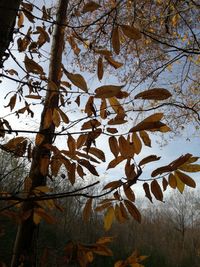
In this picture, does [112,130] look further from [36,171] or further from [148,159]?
[36,171]

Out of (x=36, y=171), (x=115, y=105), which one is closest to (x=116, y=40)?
(x=115, y=105)

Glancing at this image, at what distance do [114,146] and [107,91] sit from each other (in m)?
0.17

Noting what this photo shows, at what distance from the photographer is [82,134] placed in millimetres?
848

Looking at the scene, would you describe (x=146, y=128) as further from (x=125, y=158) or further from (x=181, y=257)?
(x=181, y=257)

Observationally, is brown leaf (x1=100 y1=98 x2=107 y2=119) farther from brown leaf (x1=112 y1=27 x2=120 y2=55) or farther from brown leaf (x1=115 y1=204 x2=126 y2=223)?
brown leaf (x1=115 y1=204 x2=126 y2=223)

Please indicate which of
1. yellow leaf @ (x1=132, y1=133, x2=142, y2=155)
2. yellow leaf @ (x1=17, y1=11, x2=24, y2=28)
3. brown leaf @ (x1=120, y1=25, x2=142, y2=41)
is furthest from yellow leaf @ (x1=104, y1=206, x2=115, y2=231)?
yellow leaf @ (x1=17, y1=11, x2=24, y2=28)

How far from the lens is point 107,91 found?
26.5 inches

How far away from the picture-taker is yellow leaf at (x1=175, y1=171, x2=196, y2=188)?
0.74m

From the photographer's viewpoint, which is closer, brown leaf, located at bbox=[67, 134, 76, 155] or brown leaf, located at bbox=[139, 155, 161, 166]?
brown leaf, located at bbox=[139, 155, 161, 166]

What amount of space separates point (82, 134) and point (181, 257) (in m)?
16.9

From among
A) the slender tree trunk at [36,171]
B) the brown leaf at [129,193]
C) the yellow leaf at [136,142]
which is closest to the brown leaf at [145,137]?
Answer: the yellow leaf at [136,142]

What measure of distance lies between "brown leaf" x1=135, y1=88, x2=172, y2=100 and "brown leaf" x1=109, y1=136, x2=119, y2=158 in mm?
150

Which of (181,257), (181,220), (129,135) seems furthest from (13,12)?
(181,220)

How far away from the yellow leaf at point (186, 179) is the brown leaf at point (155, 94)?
0.65 feet
